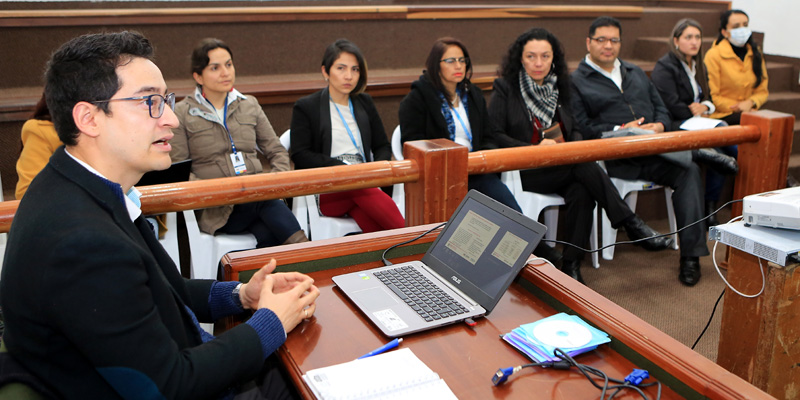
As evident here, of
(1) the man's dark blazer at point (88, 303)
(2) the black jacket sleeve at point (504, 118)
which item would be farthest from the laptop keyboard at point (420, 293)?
(2) the black jacket sleeve at point (504, 118)

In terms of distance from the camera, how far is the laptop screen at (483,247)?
4.26ft

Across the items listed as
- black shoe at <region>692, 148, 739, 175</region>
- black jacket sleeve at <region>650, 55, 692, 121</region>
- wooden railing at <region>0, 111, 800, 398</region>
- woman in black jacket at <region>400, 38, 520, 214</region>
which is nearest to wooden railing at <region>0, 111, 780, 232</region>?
wooden railing at <region>0, 111, 800, 398</region>

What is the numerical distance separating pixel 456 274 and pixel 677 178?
2272mm

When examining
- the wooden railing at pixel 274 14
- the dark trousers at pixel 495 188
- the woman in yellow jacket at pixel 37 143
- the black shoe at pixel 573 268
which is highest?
the wooden railing at pixel 274 14

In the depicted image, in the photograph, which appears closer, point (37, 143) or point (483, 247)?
point (483, 247)

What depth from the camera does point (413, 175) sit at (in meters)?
2.20

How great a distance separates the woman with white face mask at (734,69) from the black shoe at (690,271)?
1696 millimetres

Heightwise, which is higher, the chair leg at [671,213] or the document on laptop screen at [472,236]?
the document on laptop screen at [472,236]

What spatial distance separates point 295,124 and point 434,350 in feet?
6.89

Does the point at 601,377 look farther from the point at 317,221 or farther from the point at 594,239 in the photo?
the point at 594,239

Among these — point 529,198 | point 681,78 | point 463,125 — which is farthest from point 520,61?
point 681,78

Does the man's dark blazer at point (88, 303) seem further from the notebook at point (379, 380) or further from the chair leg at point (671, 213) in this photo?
the chair leg at point (671, 213)

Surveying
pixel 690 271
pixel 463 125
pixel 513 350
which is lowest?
pixel 690 271

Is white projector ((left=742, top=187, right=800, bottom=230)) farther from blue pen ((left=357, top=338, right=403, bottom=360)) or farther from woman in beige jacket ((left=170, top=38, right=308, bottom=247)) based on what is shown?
woman in beige jacket ((left=170, top=38, right=308, bottom=247))
